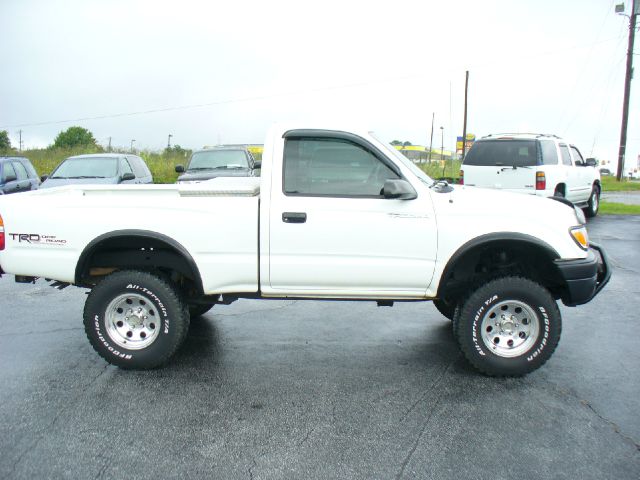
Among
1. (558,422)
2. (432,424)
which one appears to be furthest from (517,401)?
(432,424)

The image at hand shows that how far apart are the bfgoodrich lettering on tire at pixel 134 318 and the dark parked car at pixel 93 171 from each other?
8.77 meters

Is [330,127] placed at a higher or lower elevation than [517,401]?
higher

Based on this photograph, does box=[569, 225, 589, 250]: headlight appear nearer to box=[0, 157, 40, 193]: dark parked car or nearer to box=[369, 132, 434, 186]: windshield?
box=[369, 132, 434, 186]: windshield

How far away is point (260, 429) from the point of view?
3889 mm

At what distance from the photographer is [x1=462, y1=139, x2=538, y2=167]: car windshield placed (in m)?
12.7

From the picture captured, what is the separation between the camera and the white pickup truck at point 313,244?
4727 millimetres

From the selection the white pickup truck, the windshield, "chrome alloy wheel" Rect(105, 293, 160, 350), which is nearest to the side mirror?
the white pickup truck

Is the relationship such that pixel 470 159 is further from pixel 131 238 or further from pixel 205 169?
pixel 131 238

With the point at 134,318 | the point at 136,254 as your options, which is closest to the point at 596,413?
the point at 134,318

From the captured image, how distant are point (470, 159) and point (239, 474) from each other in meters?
11.0

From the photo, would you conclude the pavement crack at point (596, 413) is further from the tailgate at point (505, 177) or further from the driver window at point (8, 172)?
the driver window at point (8, 172)

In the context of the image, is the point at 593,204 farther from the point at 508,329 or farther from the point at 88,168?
the point at 508,329

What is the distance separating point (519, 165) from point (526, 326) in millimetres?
8547

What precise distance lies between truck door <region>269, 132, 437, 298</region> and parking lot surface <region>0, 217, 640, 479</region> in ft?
2.39
